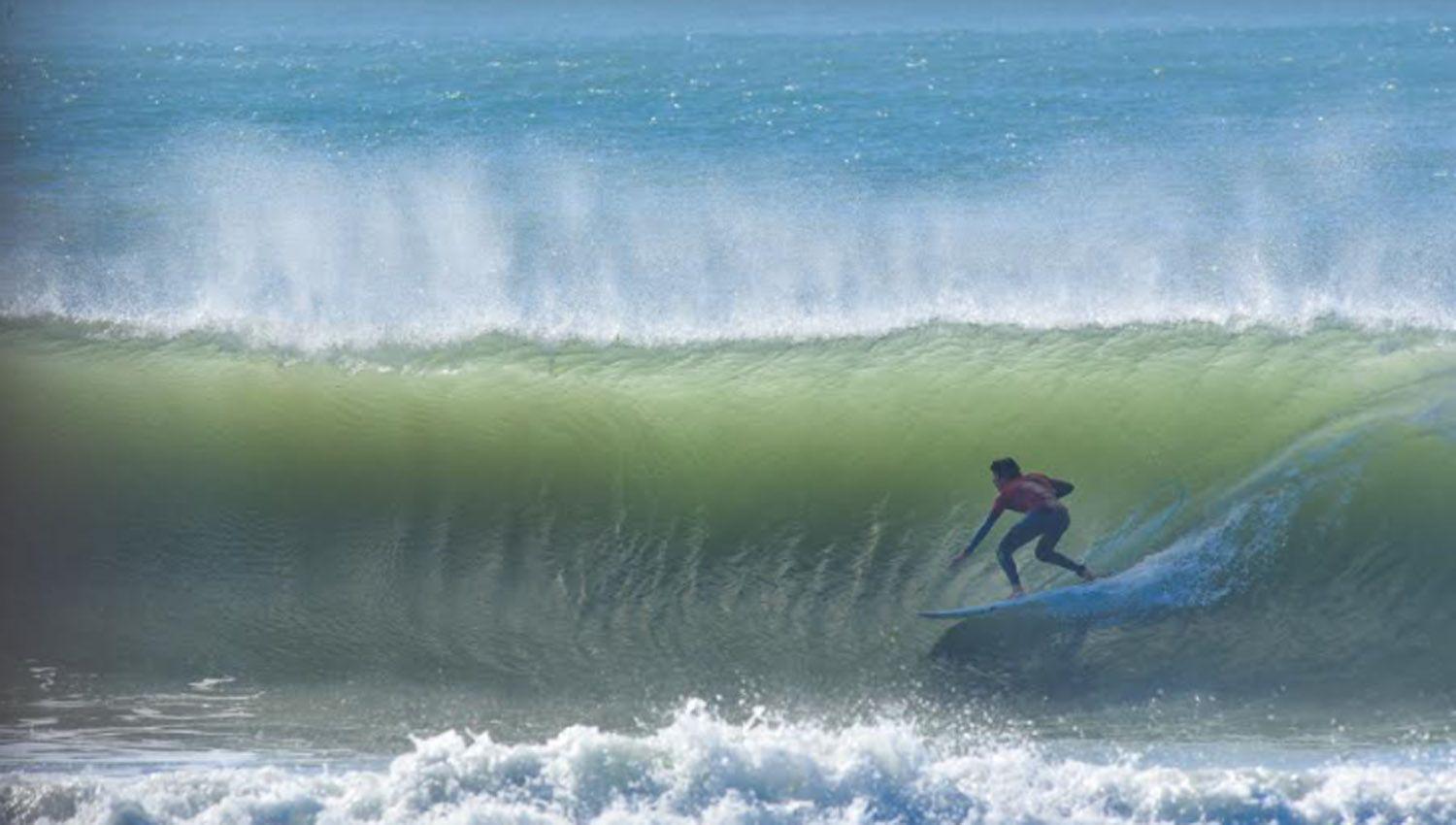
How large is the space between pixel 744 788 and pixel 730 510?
3036mm

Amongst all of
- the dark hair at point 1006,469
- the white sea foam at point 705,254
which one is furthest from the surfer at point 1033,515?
the white sea foam at point 705,254

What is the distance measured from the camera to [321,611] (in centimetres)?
1033

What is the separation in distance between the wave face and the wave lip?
999 mm

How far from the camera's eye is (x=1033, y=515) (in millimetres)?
9898

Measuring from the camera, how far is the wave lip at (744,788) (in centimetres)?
812

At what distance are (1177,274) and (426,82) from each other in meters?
14.7

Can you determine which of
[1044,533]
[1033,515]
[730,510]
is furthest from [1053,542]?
[730,510]

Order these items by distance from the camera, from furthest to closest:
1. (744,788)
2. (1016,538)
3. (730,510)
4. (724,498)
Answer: (724,498) → (730,510) → (1016,538) → (744,788)

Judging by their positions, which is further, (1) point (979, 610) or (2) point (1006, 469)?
(2) point (1006, 469)

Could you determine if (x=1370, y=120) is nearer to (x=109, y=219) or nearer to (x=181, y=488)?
(x=109, y=219)

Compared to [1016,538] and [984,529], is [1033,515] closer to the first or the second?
[1016,538]

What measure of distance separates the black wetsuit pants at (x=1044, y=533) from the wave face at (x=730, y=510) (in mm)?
226

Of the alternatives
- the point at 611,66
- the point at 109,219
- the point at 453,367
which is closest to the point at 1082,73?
the point at 611,66

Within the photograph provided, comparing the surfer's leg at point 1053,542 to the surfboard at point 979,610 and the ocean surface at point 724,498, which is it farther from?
the surfboard at point 979,610
